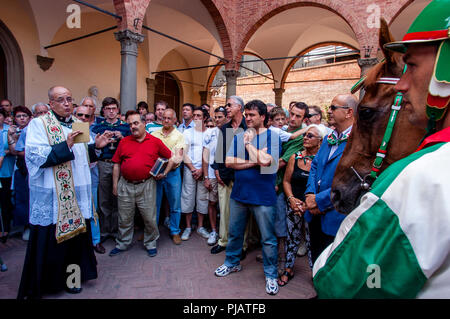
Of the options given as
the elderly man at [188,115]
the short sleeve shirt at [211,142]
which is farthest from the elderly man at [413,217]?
the elderly man at [188,115]

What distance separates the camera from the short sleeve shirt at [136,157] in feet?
13.5

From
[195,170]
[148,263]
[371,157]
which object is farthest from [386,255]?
[195,170]

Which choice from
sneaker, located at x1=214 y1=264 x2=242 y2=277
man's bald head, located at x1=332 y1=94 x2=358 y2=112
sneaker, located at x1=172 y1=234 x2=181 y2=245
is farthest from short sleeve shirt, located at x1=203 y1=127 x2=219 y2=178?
man's bald head, located at x1=332 y1=94 x2=358 y2=112

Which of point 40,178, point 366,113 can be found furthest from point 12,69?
→ point 366,113

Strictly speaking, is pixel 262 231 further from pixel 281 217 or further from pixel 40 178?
pixel 40 178

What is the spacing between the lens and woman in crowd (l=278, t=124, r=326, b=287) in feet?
Result: 11.5

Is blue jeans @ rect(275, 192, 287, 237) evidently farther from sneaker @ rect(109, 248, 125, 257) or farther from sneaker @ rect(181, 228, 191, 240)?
sneaker @ rect(109, 248, 125, 257)

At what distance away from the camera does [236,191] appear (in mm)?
3580

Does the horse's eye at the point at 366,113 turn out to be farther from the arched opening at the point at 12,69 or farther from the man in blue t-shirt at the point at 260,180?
the arched opening at the point at 12,69

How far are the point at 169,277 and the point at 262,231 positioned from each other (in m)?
1.45

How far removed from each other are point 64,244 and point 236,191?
84.8 inches

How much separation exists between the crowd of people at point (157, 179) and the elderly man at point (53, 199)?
1cm
